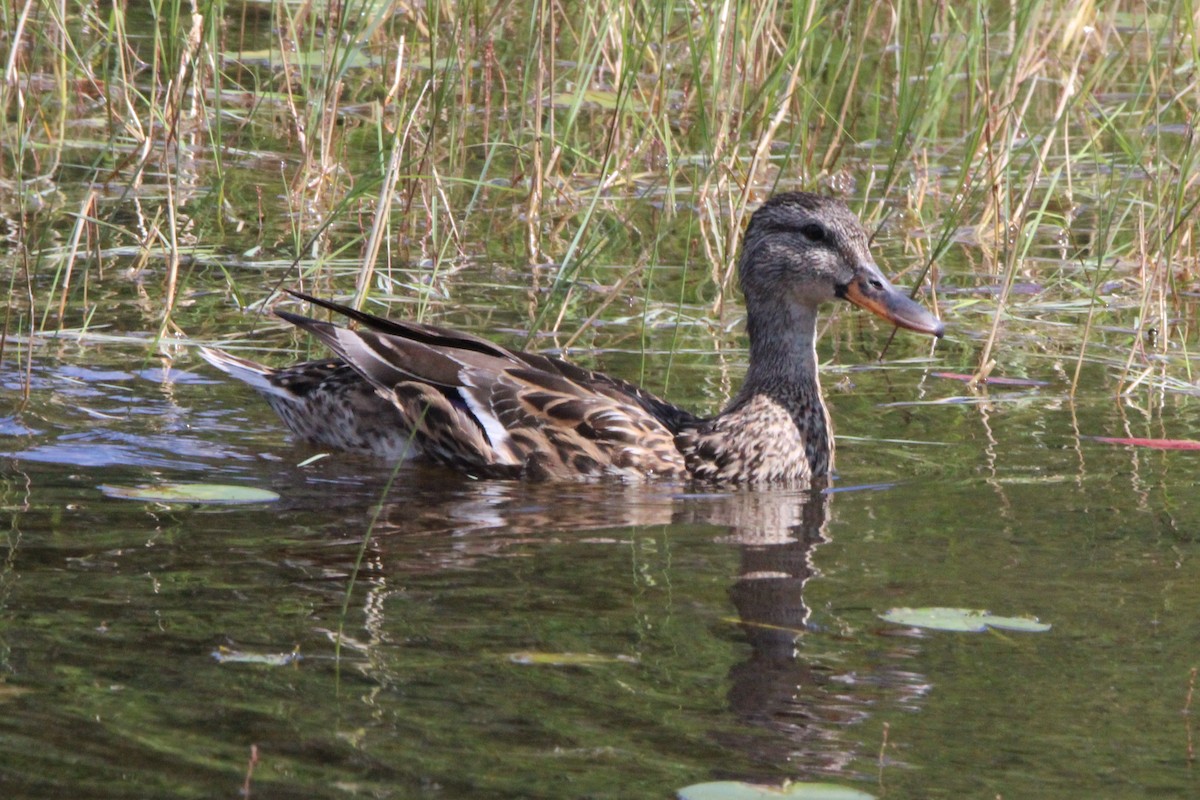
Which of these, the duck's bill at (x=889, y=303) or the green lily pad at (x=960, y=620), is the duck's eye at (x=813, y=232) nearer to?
the duck's bill at (x=889, y=303)

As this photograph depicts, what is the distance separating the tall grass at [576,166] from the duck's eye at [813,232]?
0.43 metres

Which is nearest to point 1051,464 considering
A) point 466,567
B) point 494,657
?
point 466,567

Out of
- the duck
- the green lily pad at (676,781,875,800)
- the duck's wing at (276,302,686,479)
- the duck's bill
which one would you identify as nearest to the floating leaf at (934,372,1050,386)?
the duck

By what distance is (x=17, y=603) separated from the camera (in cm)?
450

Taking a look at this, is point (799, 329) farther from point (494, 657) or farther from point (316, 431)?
point (494, 657)

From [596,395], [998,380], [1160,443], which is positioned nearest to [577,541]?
[596,395]

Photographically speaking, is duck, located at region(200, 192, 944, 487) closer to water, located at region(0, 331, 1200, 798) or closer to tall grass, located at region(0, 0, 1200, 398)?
water, located at region(0, 331, 1200, 798)

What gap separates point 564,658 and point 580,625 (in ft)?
0.90

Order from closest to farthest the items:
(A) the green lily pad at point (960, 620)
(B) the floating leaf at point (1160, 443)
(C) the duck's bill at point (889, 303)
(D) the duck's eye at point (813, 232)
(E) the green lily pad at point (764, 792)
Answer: (E) the green lily pad at point (764, 792), (A) the green lily pad at point (960, 620), (C) the duck's bill at point (889, 303), (B) the floating leaf at point (1160, 443), (D) the duck's eye at point (813, 232)

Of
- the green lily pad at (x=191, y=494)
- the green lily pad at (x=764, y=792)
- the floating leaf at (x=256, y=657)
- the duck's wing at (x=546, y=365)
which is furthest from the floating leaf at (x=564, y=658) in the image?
the duck's wing at (x=546, y=365)

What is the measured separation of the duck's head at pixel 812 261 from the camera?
6.68 meters

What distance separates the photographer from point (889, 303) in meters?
6.58

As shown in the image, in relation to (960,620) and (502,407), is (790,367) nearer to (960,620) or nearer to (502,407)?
(502,407)

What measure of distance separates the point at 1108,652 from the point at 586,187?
5.95 metres
